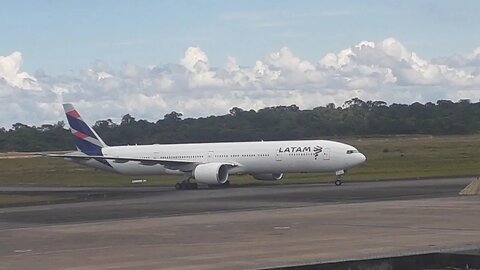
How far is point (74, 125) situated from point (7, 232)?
3936cm

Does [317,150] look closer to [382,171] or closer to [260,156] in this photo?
[260,156]

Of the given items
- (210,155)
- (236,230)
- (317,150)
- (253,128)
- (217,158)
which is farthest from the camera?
(253,128)

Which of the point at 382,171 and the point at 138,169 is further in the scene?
the point at 382,171

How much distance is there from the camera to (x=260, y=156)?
58.6 m

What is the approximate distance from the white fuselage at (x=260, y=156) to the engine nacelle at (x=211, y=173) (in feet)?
3.40

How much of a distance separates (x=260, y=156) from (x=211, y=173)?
10.7 ft

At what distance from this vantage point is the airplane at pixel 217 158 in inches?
2258

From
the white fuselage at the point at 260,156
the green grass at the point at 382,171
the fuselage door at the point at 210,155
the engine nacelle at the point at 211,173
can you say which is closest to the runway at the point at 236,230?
the white fuselage at the point at 260,156

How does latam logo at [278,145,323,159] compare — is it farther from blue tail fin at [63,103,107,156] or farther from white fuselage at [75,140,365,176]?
blue tail fin at [63,103,107,156]

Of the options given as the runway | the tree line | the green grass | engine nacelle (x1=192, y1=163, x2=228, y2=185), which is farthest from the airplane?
the tree line

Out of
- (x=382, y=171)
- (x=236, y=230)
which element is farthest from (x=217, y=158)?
(x=236, y=230)

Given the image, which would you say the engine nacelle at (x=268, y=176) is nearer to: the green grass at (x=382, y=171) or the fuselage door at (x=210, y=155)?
the green grass at (x=382, y=171)

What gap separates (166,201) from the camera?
43.7 meters

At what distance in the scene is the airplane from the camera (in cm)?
5734
